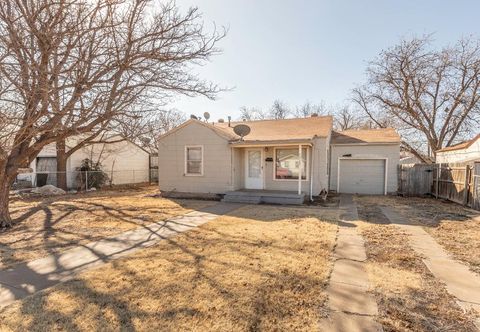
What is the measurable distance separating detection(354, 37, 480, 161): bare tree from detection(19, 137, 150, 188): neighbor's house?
2048cm

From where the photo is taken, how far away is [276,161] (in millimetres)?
12336

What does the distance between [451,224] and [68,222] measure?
10.5 m

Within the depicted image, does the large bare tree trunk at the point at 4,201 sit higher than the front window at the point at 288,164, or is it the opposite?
the front window at the point at 288,164

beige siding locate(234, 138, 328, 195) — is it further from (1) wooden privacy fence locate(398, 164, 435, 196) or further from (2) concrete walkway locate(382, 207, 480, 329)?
(2) concrete walkway locate(382, 207, 480, 329)

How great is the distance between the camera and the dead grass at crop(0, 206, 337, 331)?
9.14 feet

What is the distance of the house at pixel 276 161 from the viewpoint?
11.8 m

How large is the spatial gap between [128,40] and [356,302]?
747 cm

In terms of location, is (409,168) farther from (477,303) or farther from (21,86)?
(21,86)

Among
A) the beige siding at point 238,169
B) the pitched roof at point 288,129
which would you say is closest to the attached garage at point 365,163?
the pitched roof at point 288,129

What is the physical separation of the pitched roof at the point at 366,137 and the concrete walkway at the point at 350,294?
9783 millimetres

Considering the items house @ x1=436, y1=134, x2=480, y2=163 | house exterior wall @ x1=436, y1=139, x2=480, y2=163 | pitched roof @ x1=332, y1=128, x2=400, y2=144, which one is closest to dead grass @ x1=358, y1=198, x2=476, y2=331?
pitched roof @ x1=332, y1=128, x2=400, y2=144

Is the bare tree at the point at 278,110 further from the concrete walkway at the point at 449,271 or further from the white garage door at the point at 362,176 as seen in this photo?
the concrete walkway at the point at 449,271

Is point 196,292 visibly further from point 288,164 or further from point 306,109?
point 306,109

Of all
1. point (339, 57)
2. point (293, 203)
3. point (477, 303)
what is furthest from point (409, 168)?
point (477, 303)
